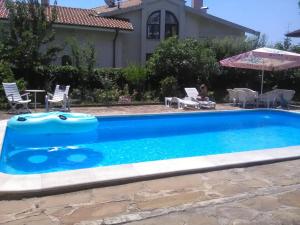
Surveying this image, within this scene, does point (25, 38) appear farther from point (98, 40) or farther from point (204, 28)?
point (204, 28)

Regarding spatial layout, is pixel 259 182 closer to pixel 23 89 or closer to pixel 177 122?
pixel 177 122

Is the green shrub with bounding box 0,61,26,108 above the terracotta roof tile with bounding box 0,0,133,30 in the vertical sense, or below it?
below

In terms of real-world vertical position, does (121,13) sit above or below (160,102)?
above

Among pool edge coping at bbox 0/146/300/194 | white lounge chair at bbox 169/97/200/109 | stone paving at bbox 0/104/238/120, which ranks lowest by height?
stone paving at bbox 0/104/238/120

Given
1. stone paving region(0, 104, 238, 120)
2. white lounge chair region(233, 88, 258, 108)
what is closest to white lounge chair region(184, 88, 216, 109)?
stone paving region(0, 104, 238, 120)

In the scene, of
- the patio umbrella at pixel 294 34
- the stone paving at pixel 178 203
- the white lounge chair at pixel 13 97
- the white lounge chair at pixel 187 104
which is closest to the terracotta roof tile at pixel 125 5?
the patio umbrella at pixel 294 34

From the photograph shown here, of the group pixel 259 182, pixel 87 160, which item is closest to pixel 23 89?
pixel 87 160

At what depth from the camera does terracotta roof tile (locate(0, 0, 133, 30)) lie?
23.3 metres

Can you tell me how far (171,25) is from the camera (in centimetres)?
2791

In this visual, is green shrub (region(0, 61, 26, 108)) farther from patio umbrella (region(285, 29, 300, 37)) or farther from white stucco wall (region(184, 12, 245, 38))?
white stucco wall (region(184, 12, 245, 38))

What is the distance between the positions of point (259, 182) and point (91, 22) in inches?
772

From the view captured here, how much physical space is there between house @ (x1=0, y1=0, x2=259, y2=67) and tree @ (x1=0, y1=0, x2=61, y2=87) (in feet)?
16.2

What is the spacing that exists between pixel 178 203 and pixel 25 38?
44.9ft

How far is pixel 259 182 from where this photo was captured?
6.27 meters
